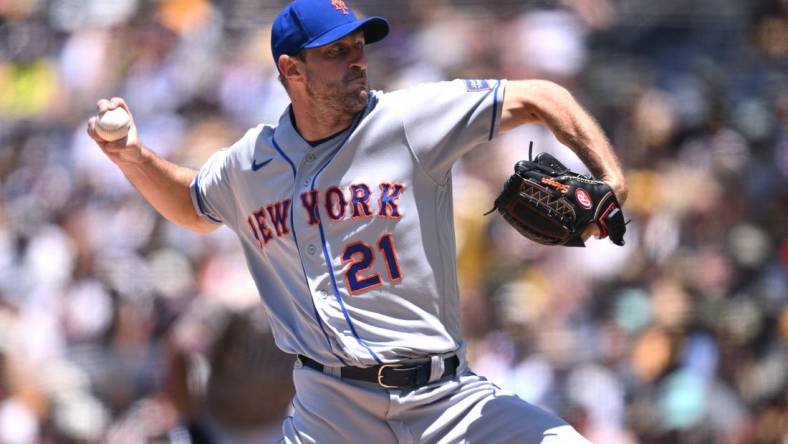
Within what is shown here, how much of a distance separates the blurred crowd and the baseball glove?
2.43 meters

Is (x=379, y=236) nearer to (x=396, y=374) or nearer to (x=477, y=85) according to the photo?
(x=396, y=374)

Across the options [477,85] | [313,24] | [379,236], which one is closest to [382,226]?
[379,236]

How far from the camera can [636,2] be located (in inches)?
248

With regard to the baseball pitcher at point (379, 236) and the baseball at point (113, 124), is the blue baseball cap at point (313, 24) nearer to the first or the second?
the baseball pitcher at point (379, 236)

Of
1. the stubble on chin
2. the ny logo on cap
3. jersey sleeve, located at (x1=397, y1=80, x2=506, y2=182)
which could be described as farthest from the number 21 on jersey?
the ny logo on cap

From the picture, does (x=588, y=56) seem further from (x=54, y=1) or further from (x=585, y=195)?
(x=585, y=195)

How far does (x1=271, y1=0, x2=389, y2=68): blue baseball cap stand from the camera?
3.04m

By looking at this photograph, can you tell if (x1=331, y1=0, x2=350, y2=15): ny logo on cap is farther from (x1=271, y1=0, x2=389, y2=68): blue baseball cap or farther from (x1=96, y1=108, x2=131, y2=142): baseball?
(x1=96, y1=108, x2=131, y2=142): baseball

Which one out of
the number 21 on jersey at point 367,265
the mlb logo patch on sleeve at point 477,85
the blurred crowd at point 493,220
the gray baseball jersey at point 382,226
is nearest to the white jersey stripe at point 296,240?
the gray baseball jersey at point 382,226

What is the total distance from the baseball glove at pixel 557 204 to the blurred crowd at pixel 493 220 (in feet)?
7.96

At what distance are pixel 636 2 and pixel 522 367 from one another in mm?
2175

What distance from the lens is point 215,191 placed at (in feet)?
10.9

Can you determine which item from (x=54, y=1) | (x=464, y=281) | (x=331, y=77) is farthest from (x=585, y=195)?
(x=54, y=1)

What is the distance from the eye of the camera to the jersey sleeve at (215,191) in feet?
10.8
